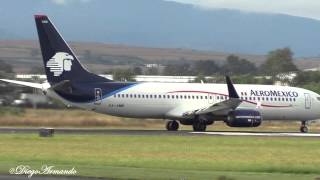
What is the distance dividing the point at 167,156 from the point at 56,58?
23.3 meters

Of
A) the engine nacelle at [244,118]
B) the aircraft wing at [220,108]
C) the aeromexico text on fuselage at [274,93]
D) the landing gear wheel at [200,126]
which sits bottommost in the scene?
the landing gear wheel at [200,126]

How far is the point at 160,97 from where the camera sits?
2181 inches

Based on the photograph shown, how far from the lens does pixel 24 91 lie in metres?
72.1

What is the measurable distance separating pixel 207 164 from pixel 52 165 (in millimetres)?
5590

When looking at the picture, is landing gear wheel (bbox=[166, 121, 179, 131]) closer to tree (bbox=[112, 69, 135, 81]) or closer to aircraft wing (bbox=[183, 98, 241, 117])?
aircraft wing (bbox=[183, 98, 241, 117])

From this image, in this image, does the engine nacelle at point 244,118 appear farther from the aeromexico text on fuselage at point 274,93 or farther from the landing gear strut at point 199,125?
→ the aeromexico text on fuselage at point 274,93

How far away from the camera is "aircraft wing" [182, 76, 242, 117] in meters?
52.4

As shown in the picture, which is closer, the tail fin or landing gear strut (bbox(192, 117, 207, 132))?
the tail fin

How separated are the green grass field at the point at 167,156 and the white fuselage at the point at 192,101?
32.5 feet

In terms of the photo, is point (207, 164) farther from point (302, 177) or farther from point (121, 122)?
point (121, 122)

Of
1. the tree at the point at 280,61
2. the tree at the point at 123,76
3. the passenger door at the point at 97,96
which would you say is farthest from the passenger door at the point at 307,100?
the tree at the point at 280,61

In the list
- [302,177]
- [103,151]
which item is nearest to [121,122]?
[103,151]

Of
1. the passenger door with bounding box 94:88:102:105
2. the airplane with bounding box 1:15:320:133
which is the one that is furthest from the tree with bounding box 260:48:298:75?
the passenger door with bounding box 94:88:102:105

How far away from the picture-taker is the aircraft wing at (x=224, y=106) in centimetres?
5241
